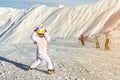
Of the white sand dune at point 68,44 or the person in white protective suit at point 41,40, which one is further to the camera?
the white sand dune at point 68,44

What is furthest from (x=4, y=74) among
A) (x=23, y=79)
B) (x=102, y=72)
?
(x=102, y=72)

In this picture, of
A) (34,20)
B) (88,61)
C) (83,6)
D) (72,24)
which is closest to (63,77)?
(88,61)

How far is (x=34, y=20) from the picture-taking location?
68.1 m

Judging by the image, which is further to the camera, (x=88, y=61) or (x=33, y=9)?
(x=33, y=9)

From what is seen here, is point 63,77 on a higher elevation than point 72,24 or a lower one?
lower

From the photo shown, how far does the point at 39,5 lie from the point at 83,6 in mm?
19962

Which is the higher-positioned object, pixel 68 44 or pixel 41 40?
pixel 68 44

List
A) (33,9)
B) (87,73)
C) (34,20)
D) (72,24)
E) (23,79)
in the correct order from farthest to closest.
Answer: (33,9)
(34,20)
(72,24)
(87,73)
(23,79)

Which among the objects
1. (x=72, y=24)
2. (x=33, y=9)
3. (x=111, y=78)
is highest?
(x=33, y=9)

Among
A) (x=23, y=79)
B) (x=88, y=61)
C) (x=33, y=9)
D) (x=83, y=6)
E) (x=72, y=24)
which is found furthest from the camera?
(x=33, y=9)

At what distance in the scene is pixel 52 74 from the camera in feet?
39.5

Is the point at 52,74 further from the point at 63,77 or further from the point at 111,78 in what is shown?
the point at 111,78

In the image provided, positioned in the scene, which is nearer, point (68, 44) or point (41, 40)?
point (41, 40)

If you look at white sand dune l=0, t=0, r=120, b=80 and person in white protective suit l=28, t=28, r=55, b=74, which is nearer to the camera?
person in white protective suit l=28, t=28, r=55, b=74
